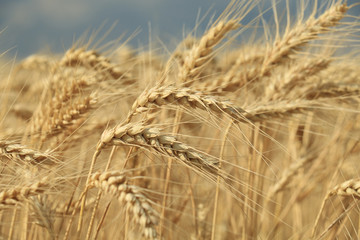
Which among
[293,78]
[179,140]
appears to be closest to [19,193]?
[179,140]

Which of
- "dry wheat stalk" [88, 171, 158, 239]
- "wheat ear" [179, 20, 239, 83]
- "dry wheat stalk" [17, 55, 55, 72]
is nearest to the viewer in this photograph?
"dry wheat stalk" [88, 171, 158, 239]

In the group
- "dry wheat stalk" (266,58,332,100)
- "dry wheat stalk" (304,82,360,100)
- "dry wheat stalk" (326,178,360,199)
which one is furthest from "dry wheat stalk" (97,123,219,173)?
"dry wheat stalk" (304,82,360,100)

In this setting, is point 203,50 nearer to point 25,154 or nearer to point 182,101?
point 182,101

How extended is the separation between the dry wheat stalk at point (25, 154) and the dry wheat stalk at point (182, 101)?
30 cm

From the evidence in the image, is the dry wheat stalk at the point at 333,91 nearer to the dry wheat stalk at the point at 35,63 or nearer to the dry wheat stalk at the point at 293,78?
the dry wheat stalk at the point at 293,78

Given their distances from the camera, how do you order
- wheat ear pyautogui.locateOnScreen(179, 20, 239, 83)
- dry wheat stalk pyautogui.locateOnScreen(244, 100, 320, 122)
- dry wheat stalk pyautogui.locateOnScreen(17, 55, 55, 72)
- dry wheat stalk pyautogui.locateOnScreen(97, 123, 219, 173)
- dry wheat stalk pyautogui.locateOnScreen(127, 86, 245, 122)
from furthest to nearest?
dry wheat stalk pyautogui.locateOnScreen(17, 55, 55, 72)
wheat ear pyautogui.locateOnScreen(179, 20, 239, 83)
dry wheat stalk pyautogui.locateOnScreen(244, 100, 320, 122)
dry wheat stalk pyautogui.locateOnScreen(127, 86, 245, 122)
dry wheat stalk pyautogui.locateOnScreen(97, 123, 219, 173)

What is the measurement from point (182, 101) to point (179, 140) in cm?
60

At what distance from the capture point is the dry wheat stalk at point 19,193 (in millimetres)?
1358

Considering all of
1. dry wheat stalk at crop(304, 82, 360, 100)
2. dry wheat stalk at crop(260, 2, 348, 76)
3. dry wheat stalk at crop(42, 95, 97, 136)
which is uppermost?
dry wheat stalk at crop(260, 2, 348, 76)

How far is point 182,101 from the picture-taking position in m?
1.47

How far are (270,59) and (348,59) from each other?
2.11 feet

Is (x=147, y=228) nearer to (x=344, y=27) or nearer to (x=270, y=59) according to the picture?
(x=270, y=59)

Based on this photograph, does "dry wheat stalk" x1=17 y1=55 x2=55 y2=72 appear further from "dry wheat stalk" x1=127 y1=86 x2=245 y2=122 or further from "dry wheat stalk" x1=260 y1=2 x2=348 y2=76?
"dry wheat stalk" x1=127 y1=86 x2=245 y2=122

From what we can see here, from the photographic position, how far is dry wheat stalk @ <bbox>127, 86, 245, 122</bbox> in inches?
56.6
